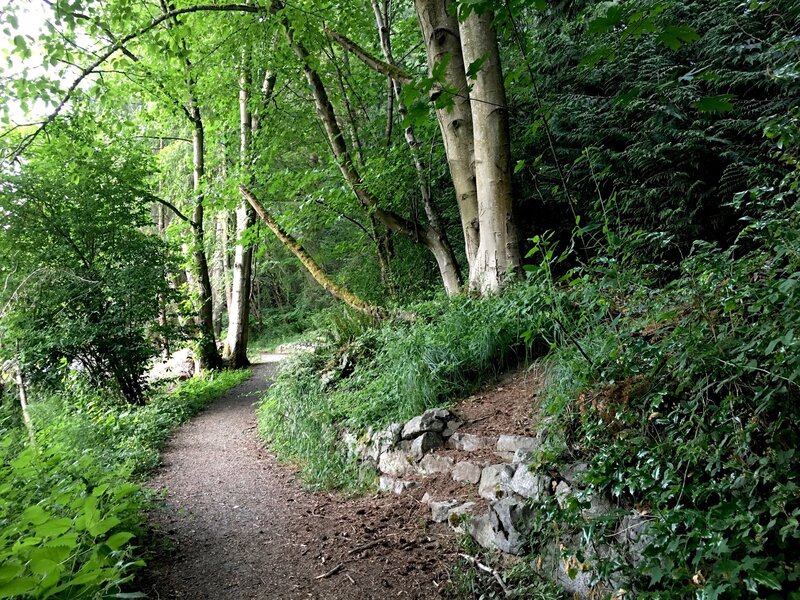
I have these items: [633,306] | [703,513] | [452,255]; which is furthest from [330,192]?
[703,513]

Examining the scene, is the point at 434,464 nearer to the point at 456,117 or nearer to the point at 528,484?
the point at 528,484

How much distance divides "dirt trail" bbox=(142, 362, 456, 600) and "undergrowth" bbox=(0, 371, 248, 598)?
37cm

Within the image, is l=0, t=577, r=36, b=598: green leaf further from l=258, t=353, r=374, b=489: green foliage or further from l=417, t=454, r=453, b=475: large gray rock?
l=258, t=353, r=374, b=489: green foliage

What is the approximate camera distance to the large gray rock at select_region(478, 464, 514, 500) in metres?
3.27

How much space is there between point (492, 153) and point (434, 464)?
3.35 m

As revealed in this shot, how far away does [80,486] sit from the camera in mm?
2992

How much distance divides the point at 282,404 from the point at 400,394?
2907mm

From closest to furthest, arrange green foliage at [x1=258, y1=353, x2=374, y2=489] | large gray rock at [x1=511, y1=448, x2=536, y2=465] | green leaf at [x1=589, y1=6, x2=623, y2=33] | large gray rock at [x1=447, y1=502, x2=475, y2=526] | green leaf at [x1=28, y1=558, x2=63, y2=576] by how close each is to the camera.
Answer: green leaf at [x1=28, y1=558, x2=63, y2=576]
green leaf at [x1=589, y1=6, x2=623, y2=33]
large gray rock at [x1=511, y1=448, x2=536, y2=465]
large gray rock at [x1=447, y1=502, x2=475, y2=526]
green foliage at [x1=258, y1=353, x2=374, y2=489]

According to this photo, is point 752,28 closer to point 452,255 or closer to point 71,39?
point 452,255

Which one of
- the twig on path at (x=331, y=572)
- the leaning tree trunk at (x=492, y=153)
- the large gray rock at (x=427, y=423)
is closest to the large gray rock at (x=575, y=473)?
the large gray rock at (x=427, y=423)

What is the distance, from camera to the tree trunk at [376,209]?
6988 mm

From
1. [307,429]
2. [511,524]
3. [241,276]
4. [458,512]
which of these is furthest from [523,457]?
[241,276]

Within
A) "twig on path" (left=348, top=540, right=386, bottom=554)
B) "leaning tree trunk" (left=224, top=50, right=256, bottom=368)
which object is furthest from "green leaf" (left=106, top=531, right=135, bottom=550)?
"leaning tree trunk" (left=224, top=50, right=256, bottom=368)

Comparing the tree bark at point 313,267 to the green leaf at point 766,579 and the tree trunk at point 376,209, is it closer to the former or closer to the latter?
the tree trunk at point 376,209
